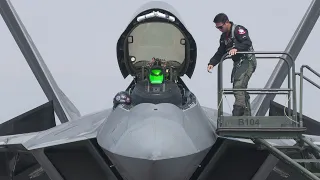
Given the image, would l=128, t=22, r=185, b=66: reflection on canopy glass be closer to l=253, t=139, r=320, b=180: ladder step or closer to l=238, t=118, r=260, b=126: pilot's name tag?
l=238, t=118, r=260, b=126: pilot's name tag

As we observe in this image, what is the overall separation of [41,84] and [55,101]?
1.47ft

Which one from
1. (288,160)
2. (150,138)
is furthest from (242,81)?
(150,138)

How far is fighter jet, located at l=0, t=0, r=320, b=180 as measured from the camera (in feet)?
18.3

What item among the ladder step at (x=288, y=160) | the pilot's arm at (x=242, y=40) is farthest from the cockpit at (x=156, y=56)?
the ladder step at (x=288, y=160)

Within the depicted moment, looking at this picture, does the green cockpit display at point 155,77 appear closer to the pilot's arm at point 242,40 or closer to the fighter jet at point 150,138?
the fighter jet at point 150,138

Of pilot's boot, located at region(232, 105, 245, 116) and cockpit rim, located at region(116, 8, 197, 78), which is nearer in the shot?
pilot's boot, located at region(232, 105, 245, 116)

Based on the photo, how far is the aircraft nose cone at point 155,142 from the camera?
541 centimetres

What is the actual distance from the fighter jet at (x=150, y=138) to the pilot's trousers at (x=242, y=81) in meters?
0.39

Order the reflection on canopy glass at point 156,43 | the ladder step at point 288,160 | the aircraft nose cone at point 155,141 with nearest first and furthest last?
the aircraft nose cone at point 155,141 → the ladder step at point 288,160 → the reflection on canopy glass at point 156,43

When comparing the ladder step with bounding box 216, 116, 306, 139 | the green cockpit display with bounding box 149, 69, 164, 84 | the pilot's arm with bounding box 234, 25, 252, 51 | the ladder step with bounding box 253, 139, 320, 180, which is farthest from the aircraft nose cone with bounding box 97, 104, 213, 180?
the pilot's arm with bounding box 234, 25, 252, 51

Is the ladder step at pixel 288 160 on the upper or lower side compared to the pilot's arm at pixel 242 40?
lower

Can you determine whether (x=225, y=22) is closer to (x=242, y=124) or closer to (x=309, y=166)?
(x=242, y=124)

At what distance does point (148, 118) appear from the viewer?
5.85 m

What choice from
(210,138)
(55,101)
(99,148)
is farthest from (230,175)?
(55,101)
